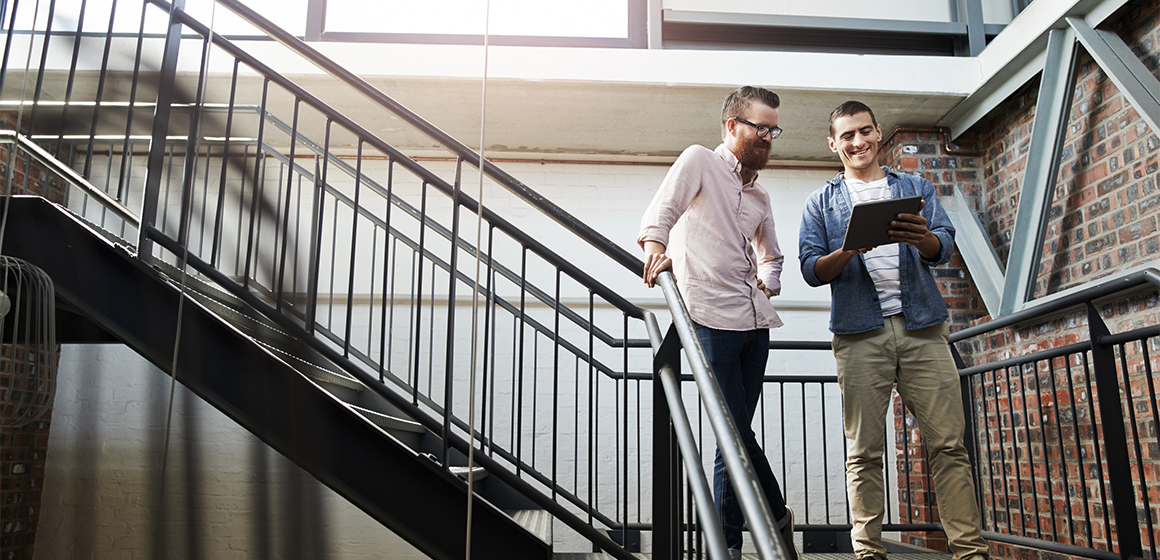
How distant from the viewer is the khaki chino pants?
167cm

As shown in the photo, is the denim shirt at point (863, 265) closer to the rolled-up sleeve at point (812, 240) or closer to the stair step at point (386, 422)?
the rolled-up sleeve at point (812, 240)

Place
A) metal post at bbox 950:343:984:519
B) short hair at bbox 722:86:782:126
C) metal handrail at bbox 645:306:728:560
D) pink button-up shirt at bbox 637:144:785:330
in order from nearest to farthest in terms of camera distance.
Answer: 1. metal handrail at bbox 645:306:728:560
2. pink button-up shirt at bbox 637:144:785:330
3. short hair at bbox 722:86:782:126
4. metal post at bbox 950:343:984:519

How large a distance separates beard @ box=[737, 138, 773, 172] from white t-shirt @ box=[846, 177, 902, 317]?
257 millimetres

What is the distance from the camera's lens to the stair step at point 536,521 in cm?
192

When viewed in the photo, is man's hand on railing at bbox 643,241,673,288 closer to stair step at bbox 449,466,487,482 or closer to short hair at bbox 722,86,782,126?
short hair at bbox 722,86,782,126

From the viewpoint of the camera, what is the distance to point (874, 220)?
64.8 inches

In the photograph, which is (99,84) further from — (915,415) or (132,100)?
(915,415)

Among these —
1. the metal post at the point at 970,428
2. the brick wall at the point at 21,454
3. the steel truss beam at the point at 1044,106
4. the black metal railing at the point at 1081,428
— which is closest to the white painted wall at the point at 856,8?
the steel truss beam at the point at 1044,106

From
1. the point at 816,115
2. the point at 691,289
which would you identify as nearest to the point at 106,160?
the point at 691,289

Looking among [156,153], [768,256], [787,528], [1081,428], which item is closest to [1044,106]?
[1081,428]

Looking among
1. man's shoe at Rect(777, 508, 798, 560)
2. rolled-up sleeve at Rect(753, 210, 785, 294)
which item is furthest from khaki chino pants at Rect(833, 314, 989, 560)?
rolled-up sleeve at Rect(753, 210, 785, 294)

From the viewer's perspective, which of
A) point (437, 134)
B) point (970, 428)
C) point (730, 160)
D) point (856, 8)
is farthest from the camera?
point (856, 8)

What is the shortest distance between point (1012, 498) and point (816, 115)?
2012 millimetres

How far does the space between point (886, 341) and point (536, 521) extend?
3.67 ft
